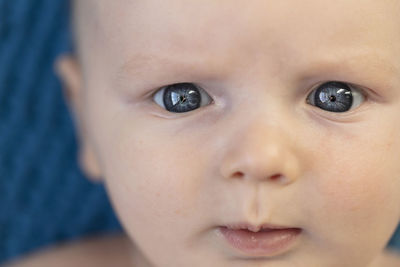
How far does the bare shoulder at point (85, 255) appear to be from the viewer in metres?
1.66

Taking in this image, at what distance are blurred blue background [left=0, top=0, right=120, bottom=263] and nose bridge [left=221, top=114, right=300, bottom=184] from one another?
2.72 feet

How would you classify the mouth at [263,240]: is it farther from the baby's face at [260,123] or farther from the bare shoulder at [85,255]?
the bare shoulder at [85,255]

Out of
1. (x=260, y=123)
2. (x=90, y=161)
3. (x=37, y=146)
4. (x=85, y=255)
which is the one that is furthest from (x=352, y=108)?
(x=37, y=146)

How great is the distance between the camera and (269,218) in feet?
3.42

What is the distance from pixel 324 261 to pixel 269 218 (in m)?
0.15

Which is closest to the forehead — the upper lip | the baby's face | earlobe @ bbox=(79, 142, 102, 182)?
the baby's face

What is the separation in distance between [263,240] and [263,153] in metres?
0.16

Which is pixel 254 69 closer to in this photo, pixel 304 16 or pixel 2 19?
pixel 304 16

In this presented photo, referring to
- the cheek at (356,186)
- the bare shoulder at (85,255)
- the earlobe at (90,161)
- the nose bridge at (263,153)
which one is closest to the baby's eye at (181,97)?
the nose bridge at (263,153)

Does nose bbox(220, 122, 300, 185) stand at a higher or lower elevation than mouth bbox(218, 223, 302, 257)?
higher

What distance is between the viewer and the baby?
1.04 m

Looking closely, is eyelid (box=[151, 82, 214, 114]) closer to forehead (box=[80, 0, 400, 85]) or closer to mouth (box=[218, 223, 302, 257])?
forehead (box=[80, 0, 400, 85])

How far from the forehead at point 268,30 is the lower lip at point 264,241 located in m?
0.26

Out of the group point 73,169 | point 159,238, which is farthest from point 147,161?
point 73,169
